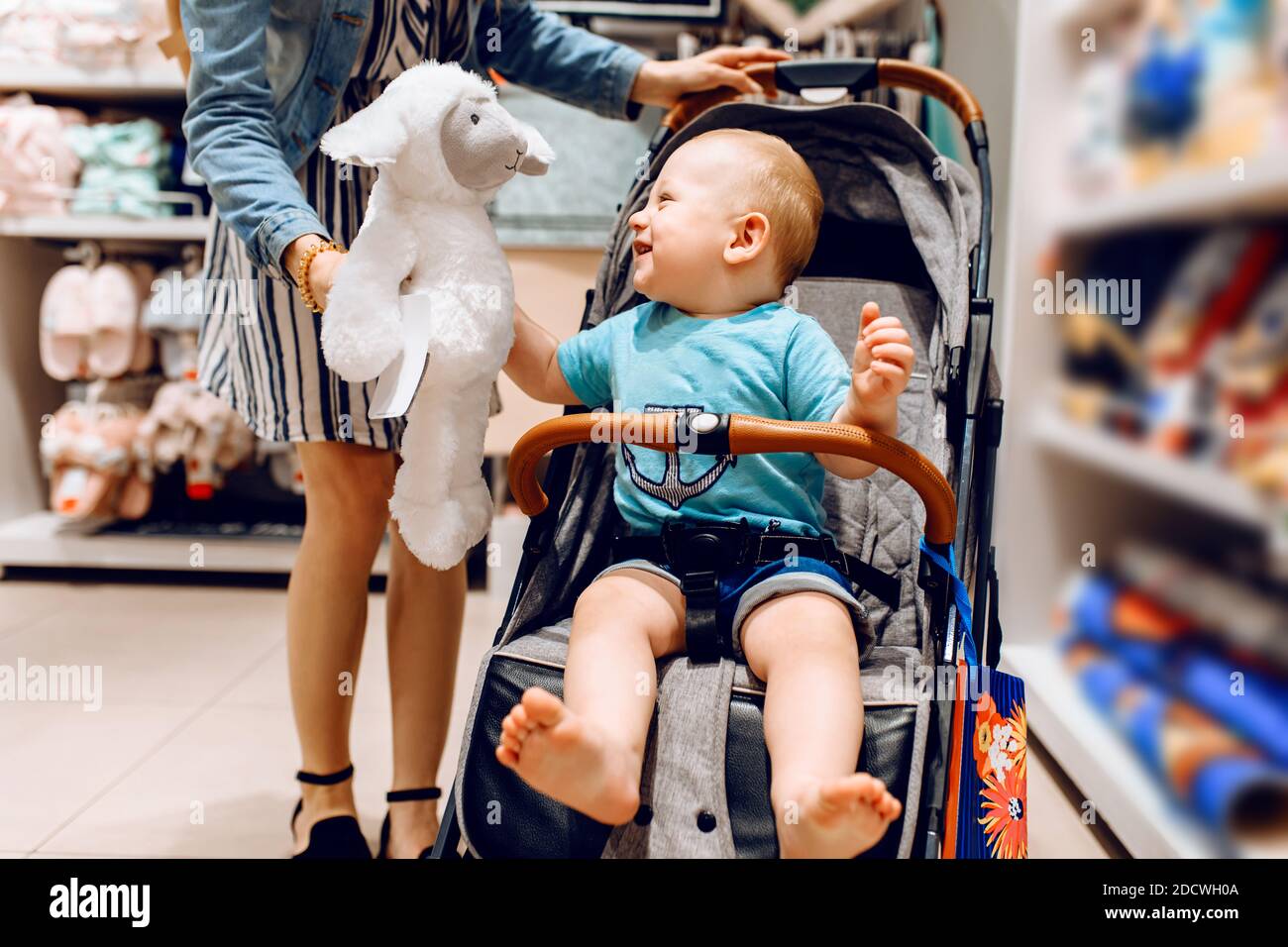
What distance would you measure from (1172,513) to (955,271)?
0.53 m

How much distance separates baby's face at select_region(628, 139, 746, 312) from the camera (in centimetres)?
104

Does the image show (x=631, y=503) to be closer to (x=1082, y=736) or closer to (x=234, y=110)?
(x=234, y=110)

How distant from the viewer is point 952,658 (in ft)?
2.97

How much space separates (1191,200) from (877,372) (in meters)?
0.53

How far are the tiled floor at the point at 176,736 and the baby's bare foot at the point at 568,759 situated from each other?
2.35 feet

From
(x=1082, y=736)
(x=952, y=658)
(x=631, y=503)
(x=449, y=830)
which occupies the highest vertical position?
(x=631, y=503)

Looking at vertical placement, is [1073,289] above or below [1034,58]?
below

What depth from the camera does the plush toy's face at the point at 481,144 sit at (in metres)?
0.89

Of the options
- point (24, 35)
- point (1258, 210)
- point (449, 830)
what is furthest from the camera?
point (24, 35)

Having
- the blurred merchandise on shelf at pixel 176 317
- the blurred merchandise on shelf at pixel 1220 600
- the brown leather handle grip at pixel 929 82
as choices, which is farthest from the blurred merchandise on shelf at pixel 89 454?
the blurred merchandise on shelf at pixel 1220 600

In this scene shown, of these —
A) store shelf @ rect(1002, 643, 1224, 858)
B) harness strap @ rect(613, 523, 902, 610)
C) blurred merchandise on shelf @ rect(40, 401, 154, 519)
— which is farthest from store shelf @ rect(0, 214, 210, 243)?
store shelf @ rect(1002, 643, 1224, 858)

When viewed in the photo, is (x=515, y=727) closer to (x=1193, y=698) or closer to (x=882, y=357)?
(x=882, y=357)

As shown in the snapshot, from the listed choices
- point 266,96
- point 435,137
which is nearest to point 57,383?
point 266,96
